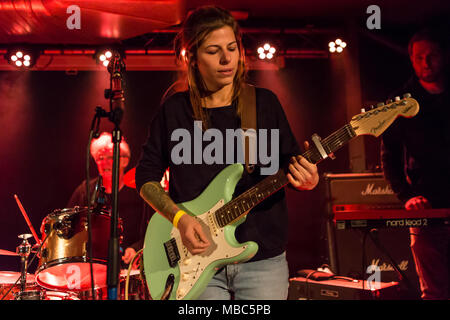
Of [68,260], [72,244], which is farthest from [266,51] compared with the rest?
[68,260]

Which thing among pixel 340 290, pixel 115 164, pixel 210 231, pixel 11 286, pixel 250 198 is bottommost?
pixel 340 290

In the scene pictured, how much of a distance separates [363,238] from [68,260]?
2.88 m

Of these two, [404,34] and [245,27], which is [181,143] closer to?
[245,27]

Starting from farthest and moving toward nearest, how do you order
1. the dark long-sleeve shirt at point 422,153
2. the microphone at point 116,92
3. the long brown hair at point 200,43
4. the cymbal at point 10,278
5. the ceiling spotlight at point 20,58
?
the ceiling spotlight at point 20,58, the dark long-sleeve shirt at point 422,153, the cymbal at point 10,278, the long brown hair at point 200,43, the microphone at point 116,92

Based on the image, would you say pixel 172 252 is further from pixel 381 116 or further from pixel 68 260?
pixel 68 260

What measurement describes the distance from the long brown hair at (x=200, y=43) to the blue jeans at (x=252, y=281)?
74cm

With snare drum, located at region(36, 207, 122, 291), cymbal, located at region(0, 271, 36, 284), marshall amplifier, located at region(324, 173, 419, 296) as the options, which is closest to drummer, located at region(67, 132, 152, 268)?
cymbal, located at region(0, 271, 36, 284)

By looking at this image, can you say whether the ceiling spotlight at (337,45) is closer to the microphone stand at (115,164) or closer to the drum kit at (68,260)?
the drum kit at (68,260)

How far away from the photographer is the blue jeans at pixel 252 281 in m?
1.89

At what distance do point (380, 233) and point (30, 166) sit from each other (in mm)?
5574

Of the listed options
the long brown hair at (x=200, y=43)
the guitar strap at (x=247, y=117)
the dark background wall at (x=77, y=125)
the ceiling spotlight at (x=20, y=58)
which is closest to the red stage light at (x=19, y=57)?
the ceiling spotlight at (x=20, y=58)

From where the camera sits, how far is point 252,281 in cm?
190
